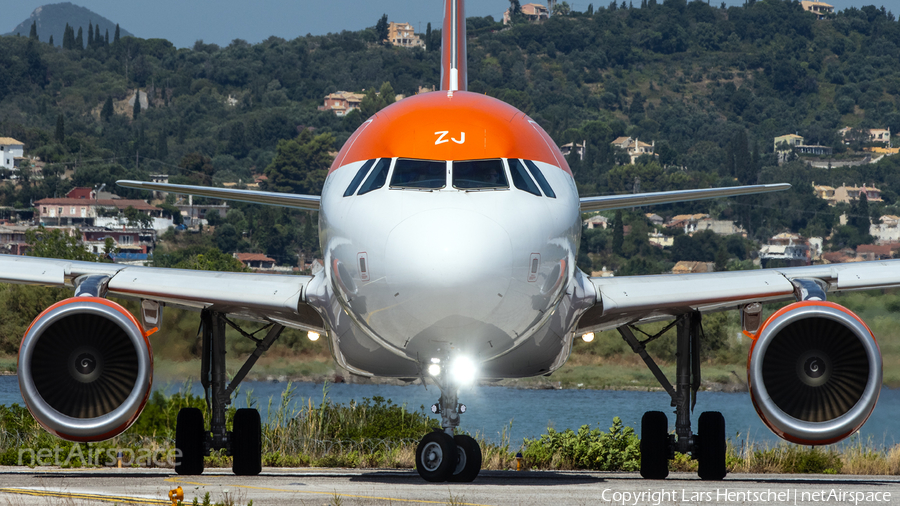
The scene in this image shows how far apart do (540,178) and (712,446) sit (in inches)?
226

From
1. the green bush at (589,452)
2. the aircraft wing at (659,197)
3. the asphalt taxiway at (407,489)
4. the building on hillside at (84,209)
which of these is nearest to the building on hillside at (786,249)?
the building on hillside at (84,209)

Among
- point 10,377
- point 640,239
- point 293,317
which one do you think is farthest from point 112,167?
point 293,317

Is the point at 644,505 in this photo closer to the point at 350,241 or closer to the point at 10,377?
the point at 350,241

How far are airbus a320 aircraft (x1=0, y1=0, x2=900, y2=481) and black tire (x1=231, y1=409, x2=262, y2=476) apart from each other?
27mm

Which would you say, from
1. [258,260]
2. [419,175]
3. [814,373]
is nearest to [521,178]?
[419,175]

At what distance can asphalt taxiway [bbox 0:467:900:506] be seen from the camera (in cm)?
1118

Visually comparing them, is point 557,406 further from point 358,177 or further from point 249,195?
point 358,177

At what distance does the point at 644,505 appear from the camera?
10992mm

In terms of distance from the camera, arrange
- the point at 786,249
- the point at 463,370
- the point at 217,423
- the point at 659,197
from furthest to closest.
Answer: the point at 786,249
the point at 659,197
the point at 217,423
the point at 463,370

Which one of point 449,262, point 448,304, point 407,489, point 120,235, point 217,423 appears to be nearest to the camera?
point 449,262

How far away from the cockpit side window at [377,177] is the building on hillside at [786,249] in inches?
5628

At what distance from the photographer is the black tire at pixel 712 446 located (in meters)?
15.8

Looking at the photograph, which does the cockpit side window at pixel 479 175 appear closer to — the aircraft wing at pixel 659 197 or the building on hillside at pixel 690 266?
the aircraft wing at pixel 659 197

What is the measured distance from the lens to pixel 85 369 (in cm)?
1298
